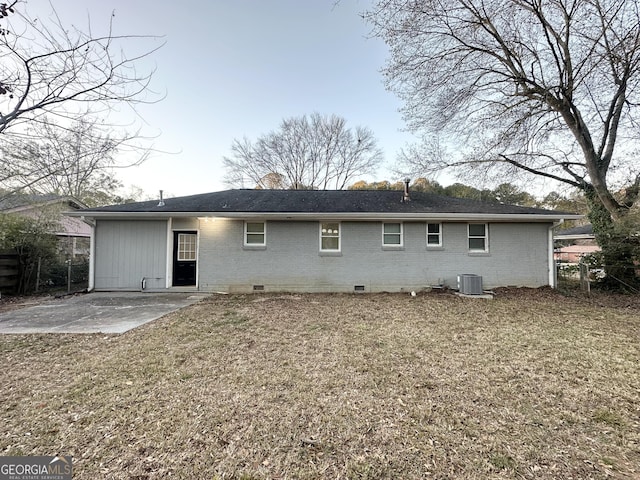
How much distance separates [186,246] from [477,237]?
1038 centimetres

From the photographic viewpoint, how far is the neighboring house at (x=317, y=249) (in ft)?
30.3

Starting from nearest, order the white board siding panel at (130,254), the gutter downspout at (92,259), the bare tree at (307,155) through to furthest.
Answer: the gutter downspout at (92,259), the white board siding panel at (130,254), the bare tree at (307,155)

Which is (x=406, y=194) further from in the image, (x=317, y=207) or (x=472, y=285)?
(x=472, y=285)

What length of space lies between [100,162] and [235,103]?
1020cm

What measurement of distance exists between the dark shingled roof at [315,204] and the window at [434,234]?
57 centimetres

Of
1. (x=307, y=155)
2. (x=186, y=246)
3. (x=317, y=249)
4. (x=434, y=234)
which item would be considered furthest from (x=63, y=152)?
(x=307, y=155)

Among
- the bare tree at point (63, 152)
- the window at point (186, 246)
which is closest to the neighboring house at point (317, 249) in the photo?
the window at point (186, 246)

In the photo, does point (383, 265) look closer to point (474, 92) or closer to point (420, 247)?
point (420, 247)

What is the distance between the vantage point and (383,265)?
9469 millimetres

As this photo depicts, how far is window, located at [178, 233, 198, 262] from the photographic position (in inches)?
377

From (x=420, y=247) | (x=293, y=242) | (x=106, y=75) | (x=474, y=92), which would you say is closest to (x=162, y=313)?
(x=293, y=242)

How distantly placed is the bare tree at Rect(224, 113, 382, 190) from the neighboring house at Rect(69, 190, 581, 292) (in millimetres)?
16413

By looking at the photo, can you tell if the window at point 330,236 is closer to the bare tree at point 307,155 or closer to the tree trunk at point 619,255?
the tree trunk at point 619,255

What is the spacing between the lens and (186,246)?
9625 millimetres
